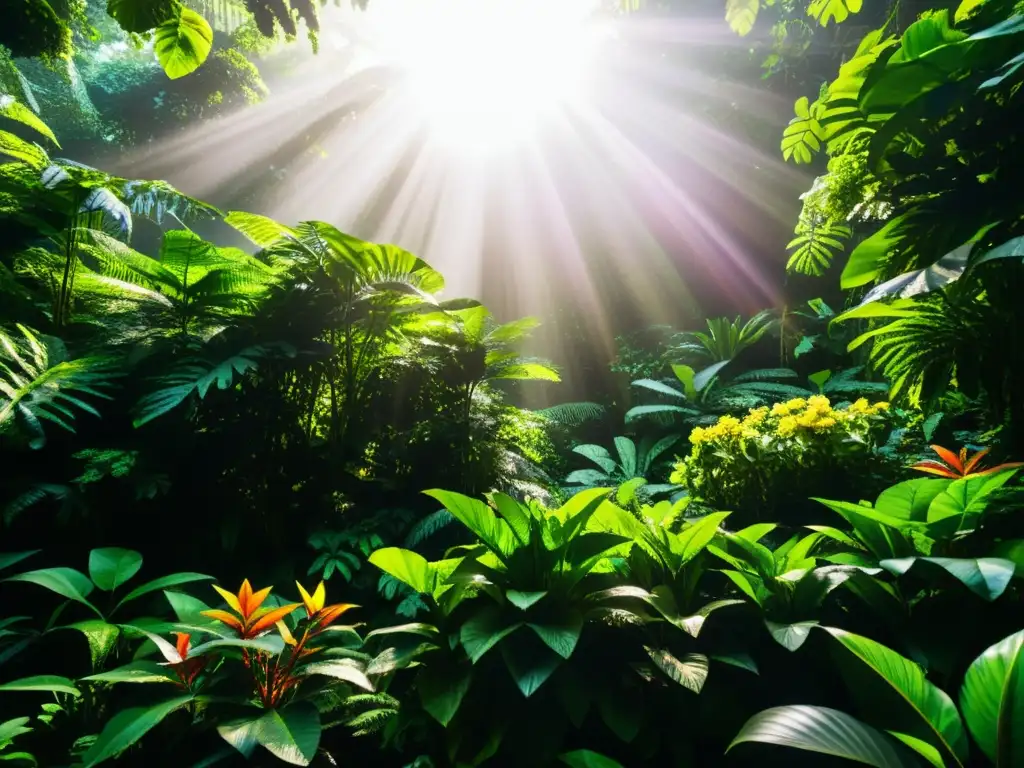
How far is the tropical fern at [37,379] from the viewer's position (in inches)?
68.7

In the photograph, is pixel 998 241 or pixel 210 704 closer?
pixel 210 704

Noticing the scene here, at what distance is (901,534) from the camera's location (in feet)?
4.13

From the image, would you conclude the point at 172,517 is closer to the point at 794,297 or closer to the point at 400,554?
the point at 400,554

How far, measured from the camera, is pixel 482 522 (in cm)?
123

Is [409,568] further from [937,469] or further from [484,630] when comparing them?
[937,469]

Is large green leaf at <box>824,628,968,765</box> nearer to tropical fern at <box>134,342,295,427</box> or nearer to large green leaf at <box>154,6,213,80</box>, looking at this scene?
tropical fern at <box>134,342,295,427</box>

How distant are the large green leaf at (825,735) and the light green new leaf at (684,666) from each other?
0.45 feet

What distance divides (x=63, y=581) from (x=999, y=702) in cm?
201

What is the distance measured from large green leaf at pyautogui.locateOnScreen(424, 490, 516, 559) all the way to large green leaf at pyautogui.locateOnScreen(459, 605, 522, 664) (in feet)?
0.44

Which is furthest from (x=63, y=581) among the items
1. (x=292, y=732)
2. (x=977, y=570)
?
(x=977, y=570)

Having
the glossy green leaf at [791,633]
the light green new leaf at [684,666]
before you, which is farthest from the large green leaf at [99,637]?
the glossy green leaf at [791,633]

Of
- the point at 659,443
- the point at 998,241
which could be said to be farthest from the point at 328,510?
the point at 659,443

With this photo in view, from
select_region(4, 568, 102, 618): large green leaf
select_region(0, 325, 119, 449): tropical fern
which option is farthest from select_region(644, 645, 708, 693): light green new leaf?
select_region(0, 325, 119, 449): tropical fern

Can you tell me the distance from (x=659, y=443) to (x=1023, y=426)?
294cm
